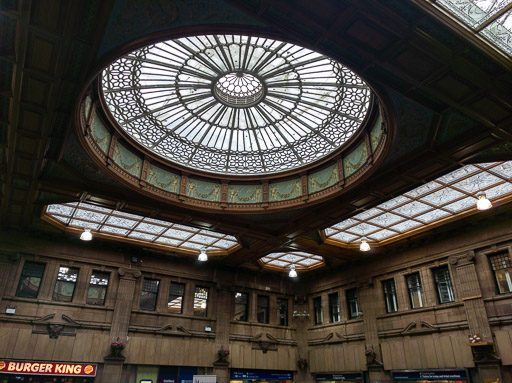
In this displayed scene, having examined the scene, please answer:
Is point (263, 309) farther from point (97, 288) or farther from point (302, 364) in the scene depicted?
point (97, 288)

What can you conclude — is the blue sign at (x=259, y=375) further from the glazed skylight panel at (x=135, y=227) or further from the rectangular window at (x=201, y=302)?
the glazed skylight panel at (x=135, y=227)

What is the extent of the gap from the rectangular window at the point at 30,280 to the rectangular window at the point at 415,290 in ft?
56.1

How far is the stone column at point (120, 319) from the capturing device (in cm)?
1642

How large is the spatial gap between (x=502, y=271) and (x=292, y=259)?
34.4ft

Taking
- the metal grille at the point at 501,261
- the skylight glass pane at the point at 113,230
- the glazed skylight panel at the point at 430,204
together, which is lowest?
the metal grille at the point at 501,261

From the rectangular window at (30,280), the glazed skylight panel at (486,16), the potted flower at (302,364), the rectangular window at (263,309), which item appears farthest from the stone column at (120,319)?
the glazed skylight panel at (486,16)

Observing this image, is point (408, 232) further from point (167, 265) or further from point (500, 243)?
point (167, 265)

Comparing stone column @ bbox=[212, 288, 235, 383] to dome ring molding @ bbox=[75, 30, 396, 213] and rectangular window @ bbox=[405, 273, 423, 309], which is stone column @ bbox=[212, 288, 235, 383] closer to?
dome ring molding @ bbox=[75, 30, 396, 213]

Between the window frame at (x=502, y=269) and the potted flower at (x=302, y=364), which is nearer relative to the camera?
the window frame at (x=502, y=269)

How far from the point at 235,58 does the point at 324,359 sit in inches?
664

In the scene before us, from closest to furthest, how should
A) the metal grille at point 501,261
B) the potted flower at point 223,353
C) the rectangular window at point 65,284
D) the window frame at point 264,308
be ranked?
the metal grille at point 501,261 < the rectangular window at point 65,284 < the potted flower at point 223,353 < the window frame at point 264,308

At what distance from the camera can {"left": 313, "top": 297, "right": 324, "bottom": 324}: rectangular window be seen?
22234 millimetres

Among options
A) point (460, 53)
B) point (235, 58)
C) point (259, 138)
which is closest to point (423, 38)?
point (460, 53)

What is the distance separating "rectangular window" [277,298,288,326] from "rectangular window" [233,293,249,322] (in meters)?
2.26
